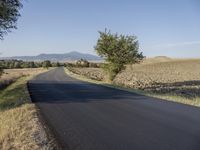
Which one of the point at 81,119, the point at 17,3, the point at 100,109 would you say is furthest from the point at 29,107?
the point at 17,3

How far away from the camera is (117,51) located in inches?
1772

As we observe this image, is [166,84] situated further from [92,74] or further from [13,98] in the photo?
[92,74]

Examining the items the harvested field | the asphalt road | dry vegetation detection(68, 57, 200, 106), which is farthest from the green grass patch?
the harvested field

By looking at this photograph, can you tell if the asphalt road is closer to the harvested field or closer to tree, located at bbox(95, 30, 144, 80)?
tree, located at bbox(95, 30, 144, 80)

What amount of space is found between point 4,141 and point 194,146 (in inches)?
202

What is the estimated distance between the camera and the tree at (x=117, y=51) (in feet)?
146

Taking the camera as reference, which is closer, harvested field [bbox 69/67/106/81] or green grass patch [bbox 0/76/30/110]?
green grass patch [bbox 0/76/30/110]

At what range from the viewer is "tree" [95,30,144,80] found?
44562 mm

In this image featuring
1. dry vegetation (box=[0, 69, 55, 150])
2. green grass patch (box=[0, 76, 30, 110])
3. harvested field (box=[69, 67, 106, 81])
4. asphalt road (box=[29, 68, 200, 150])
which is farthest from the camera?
harvested field (box=[69, 67, 106, 81])

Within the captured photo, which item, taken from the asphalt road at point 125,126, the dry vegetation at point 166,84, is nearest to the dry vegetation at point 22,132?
the asphalt road at point 125,126

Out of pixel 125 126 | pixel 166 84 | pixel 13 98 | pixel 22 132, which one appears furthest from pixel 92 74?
pixel 22 132

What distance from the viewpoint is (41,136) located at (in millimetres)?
10406

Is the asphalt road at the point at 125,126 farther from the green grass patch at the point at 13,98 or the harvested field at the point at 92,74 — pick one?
the harvested field at the point at 92,74

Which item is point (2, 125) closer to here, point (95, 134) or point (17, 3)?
point (95, 134)
